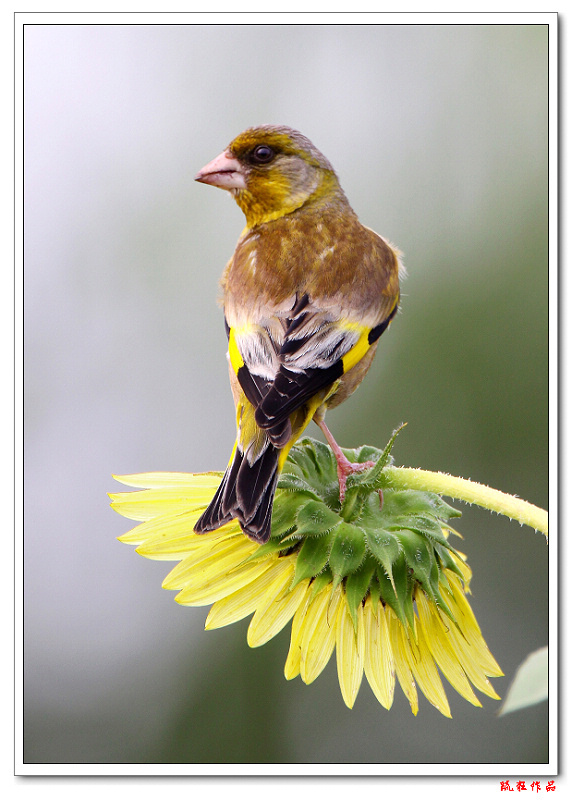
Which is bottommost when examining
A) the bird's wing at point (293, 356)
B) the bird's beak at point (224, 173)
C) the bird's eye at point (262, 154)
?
the bird's wing at point (293, 356)

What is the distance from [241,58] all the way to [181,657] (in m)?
1.55

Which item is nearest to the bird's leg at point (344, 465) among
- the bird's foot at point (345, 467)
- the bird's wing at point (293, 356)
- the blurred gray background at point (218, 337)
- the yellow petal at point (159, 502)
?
the bird's foot at point (345, 467)

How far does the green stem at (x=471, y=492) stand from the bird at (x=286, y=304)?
0.29ft

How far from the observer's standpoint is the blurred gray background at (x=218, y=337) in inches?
71.0

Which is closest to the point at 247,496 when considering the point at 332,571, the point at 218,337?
the point at 332,571

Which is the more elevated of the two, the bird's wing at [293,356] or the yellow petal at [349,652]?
the bird's wing at [293,356]

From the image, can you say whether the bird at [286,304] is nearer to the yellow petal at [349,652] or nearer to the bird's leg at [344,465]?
the bird's leg at [344,465]

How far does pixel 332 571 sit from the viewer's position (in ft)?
4.08

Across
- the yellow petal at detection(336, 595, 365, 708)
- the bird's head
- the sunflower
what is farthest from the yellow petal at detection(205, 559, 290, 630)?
the bird's head

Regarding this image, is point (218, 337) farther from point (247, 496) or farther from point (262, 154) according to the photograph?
point (247, 496)

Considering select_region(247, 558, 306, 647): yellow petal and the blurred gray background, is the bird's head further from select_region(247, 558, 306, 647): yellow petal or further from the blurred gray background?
select_region(247, 558, 306, 647): yellow petal

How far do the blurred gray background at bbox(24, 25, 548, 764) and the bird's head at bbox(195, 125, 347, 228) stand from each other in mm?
127

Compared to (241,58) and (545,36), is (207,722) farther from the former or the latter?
(545,36)

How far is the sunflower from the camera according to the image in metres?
1.25
